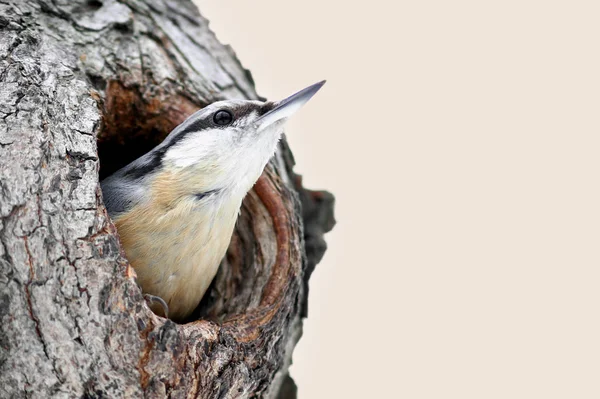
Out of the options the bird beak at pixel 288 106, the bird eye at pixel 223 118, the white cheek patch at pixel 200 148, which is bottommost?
the white cheek patch at pixel 200 148

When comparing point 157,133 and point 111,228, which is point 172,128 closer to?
point 157,133

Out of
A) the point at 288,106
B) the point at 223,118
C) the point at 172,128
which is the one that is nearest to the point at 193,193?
the point at 223,118

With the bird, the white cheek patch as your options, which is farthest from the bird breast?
the white cheek patch

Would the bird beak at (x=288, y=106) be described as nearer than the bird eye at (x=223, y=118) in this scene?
Yes

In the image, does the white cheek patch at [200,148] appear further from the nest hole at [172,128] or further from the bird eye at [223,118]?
the nest hole at [172,128]

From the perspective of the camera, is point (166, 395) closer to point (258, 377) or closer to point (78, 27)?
point (258, 377)

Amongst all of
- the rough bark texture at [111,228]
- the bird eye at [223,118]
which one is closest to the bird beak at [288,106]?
the bird eye at [223,118]

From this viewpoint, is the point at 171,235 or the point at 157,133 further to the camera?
the point at 157,133
